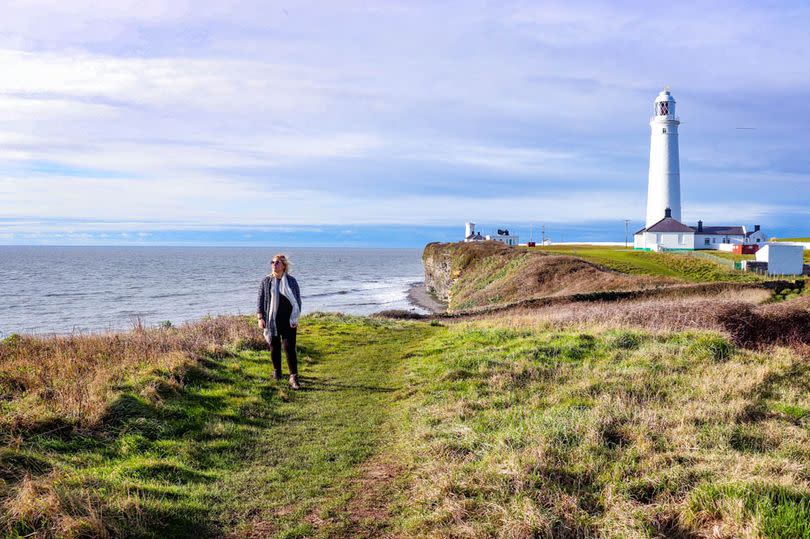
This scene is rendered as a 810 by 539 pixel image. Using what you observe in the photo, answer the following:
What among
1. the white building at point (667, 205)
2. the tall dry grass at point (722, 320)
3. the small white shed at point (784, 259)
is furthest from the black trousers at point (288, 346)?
the white building at point (667, 205)

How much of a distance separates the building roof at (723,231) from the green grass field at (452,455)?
8370cm

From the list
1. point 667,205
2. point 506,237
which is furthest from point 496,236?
point 667,205

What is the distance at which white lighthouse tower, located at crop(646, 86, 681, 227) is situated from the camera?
82.1 m

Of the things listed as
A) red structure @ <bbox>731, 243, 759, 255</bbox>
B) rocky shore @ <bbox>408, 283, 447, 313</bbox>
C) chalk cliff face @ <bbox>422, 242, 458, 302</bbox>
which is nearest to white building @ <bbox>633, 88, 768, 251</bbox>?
red structure @ <bbox>731, 243, 759, 255</bbox>

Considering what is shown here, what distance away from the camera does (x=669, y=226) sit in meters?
81.4

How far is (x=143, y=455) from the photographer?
7492 mm

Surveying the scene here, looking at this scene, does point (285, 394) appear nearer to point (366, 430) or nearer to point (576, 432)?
point (366, 430)

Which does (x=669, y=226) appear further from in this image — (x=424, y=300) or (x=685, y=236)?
(x=424, y=300)

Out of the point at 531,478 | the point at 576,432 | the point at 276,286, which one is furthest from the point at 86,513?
the point at 276,286

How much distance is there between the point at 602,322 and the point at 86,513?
1561 centimetres

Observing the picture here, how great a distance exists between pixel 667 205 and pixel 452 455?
87006 millimetres

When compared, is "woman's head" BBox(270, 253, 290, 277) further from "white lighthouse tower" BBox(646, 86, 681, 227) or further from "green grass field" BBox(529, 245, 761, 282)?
"white lighthouse tower" BBox(646, 86, 681, 227)

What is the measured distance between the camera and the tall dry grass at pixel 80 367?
812cm

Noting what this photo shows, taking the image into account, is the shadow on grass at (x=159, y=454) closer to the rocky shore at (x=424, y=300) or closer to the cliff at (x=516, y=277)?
the cliff at (x=516, y=277)
